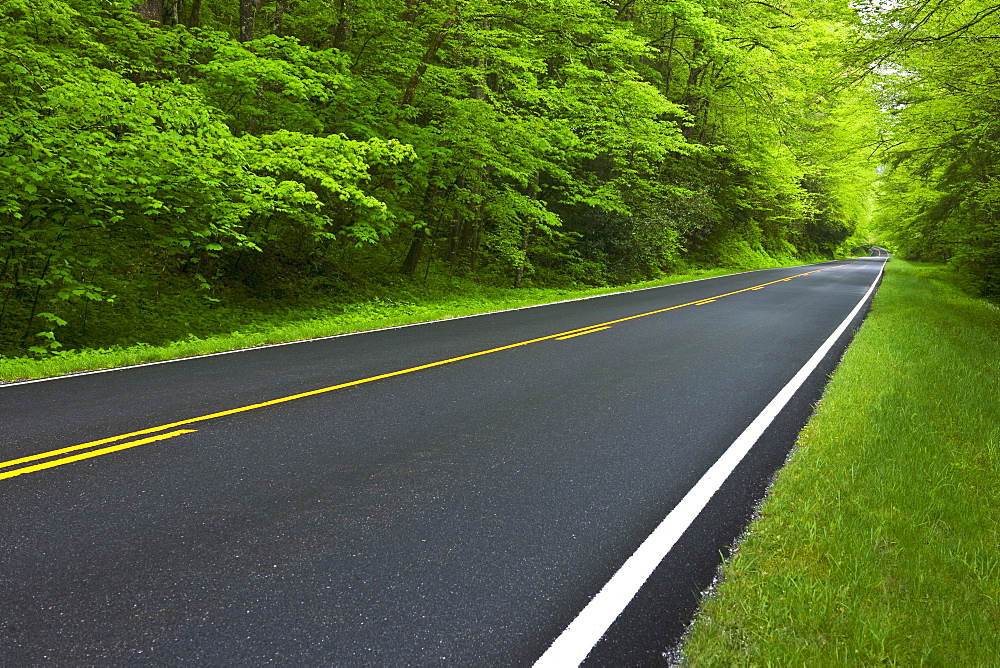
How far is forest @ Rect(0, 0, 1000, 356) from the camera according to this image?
9234mm

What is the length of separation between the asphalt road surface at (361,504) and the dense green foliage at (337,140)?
13.2ft

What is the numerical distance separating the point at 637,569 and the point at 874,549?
4.32 ft

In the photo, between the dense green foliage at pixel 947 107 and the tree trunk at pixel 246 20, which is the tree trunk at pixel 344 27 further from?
the dense green foliage at pixel 947 107

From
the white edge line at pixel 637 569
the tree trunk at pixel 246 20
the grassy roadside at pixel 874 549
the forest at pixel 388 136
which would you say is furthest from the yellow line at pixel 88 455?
the tree trunk at pixel 246 20

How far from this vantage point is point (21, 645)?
7.92ft

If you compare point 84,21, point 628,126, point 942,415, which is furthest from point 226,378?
point 628,126

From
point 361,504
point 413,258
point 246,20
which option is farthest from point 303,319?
point 361,504

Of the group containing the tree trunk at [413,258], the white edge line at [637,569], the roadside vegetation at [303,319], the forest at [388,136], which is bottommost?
the roadside vegetation at [303,319]

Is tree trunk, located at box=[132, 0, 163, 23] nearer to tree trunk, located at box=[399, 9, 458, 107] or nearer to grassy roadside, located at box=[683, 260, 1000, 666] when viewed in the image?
tree trunk, located at box=[399, 9, 458, 107]

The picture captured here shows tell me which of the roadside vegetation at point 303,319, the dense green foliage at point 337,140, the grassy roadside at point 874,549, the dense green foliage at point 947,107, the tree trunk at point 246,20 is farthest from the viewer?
the tree trunk at point 246,20

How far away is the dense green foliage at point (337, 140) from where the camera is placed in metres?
9.12

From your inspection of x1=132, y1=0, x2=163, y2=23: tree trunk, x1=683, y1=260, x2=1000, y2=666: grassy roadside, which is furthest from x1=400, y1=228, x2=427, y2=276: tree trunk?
x1=683, y1=260, x2=1000, y2=666: grassy roadside

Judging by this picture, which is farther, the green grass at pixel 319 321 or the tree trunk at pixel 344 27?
the tree trunk at pixel 344 27

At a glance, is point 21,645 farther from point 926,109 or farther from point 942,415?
point 926,109
